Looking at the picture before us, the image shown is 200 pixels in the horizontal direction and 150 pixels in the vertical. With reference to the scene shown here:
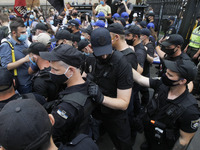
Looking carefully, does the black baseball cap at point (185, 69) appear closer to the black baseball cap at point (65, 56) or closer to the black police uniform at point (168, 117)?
the black police uniform at point (168, 117)

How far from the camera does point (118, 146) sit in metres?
2.50

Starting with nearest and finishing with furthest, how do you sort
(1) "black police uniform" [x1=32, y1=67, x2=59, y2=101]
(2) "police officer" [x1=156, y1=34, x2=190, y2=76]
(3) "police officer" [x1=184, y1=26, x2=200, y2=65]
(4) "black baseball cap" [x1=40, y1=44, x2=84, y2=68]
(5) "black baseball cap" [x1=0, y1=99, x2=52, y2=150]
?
1. (5) "black baseball cap" [x1=0, y1=99, x2=52, y2=150]
2. (4) "black baseball cap" [x1=40, y1=44, x2=84, y2=68]
3. (1) "black police uniform" [x1=32, y1=67, x2=59, y2=101]
4. (2) "police officer" [x1=156, y1=34, x2=190, y2=76]
5. (3) "police officer" [x1=184, y1=26, x2=200, y2=65]

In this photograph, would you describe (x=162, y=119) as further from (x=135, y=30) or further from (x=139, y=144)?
(x=135, y=30)

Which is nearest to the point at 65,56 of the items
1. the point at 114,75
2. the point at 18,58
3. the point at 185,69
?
the point at 114,75

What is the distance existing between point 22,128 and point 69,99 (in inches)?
24.9

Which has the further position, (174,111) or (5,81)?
(174,111)

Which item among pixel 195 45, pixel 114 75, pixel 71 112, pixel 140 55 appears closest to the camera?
pixel 71 112

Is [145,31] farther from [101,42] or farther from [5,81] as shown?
[5,81]

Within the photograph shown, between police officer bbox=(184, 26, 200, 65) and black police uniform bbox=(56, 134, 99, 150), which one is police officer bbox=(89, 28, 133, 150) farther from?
police officer bbox=(184, 26, 200, 65)

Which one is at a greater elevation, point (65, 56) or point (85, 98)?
point (65, 56)

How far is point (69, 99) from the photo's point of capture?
144 cm

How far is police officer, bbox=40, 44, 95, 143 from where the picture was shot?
55.1 inches

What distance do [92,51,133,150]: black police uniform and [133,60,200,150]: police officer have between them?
0.45 m

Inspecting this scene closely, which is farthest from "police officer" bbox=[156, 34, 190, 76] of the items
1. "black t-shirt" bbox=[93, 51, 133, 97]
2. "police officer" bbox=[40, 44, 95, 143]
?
"police officer" bbox=[40, 44, 95, 143]
